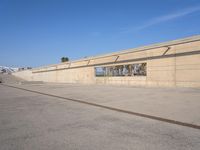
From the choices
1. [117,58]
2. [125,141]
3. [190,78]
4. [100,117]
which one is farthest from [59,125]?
[117,58]

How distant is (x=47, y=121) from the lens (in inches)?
239

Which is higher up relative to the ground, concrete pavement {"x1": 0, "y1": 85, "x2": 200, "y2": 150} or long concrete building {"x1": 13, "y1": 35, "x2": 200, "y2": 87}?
long concrete building {"x1": 13, "y1": 35, "x2": 200, "y2": 87}

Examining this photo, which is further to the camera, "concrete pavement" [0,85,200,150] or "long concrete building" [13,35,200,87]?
"long concrete building" [13,35,200,87]

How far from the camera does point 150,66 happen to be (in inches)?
800

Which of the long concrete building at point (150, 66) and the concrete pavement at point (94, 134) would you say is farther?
the long concrete building at point (150, 66)

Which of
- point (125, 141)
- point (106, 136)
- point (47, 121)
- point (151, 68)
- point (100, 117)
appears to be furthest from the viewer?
point (151, 68)

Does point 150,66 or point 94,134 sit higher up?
point 150,66

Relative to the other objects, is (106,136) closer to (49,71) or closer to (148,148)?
(148,148)

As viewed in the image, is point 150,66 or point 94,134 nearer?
point 94,134

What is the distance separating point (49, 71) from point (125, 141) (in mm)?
46841

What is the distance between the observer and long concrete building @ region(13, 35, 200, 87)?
16578 mm

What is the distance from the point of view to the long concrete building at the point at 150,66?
16578 mm

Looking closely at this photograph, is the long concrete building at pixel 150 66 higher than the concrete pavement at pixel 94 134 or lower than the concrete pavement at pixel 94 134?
higher

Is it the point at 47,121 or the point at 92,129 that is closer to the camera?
the point at 92,129
